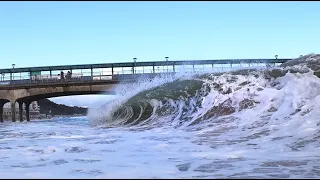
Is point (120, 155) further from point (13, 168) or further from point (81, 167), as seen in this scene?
point (13, 168)

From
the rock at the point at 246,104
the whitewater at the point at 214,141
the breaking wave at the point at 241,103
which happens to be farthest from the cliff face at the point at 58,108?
the rock at the point at 246,104

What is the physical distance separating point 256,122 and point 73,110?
9686cm

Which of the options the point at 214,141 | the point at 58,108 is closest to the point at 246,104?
the point at 214,141

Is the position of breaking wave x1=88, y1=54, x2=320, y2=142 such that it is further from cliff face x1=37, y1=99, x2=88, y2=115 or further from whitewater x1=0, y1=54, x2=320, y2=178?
cliff face x1=37, y1=99, x2=88, y2=115

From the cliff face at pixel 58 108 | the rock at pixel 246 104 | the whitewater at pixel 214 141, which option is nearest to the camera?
the whitewater at pixel 214 141

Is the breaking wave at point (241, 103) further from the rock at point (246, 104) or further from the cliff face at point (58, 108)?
the cliff face at point (58, 108)

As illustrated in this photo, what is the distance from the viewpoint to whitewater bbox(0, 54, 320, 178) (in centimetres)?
473

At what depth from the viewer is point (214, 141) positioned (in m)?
7.56

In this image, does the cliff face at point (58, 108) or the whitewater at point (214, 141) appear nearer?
the whitewater at point (214, 141)

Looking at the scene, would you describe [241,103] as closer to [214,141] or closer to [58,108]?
[214,141]

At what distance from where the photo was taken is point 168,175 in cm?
438

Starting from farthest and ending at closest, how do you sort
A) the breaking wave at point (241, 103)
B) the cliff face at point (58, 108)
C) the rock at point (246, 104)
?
the cliff face at point (58, 108)
the rock at point (246, 104)
the breaking wave at point (241, 103)

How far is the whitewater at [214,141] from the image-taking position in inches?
186

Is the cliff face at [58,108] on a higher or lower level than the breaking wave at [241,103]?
lower
